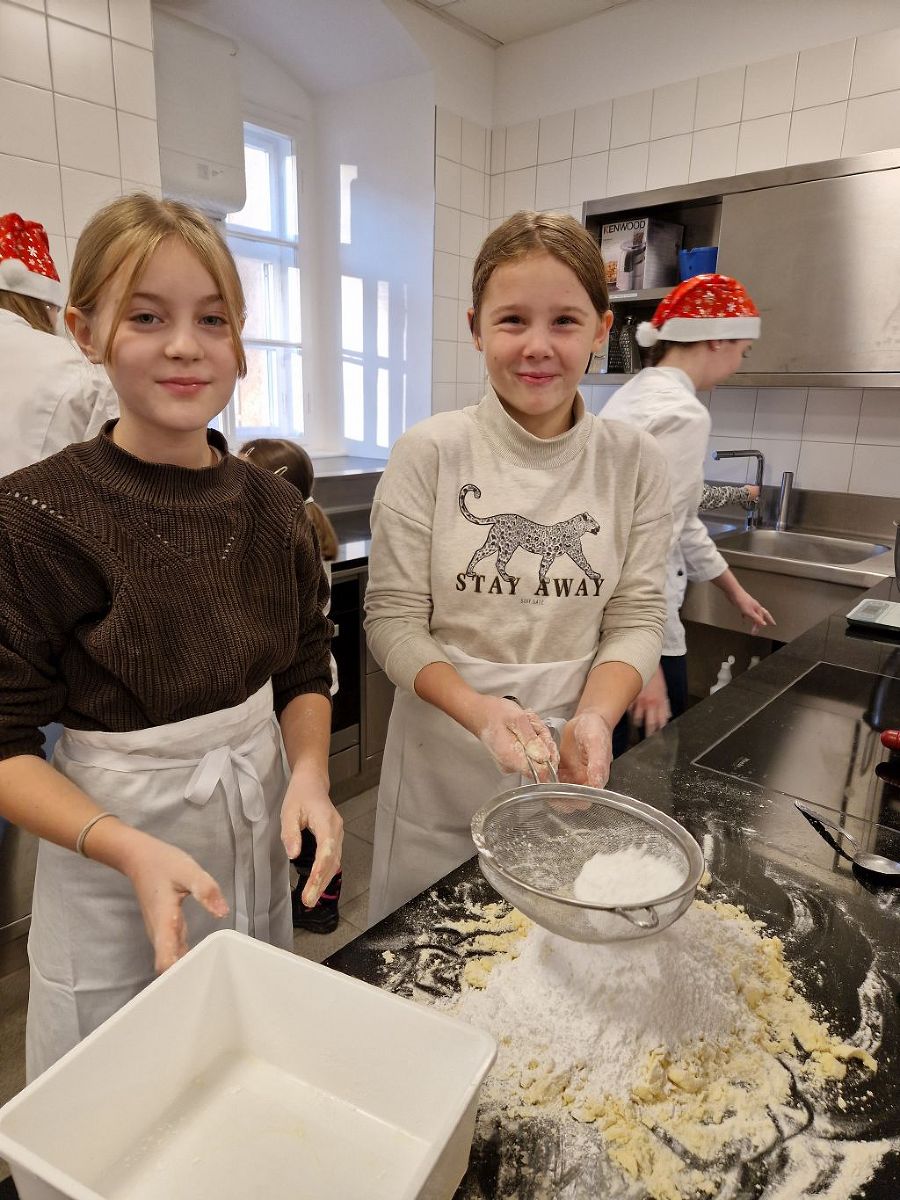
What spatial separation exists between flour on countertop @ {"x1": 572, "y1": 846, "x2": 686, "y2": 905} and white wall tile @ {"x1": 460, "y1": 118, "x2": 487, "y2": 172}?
309 centimetres

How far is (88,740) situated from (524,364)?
0.66 meters

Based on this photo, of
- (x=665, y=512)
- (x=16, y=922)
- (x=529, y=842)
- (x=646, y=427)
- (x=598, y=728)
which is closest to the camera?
(x=529, y=842)

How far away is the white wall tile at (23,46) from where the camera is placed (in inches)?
Answer: 69.5

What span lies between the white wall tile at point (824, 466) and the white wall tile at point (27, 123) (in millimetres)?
2379

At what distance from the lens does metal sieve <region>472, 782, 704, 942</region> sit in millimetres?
591

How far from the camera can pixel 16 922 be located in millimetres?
1664

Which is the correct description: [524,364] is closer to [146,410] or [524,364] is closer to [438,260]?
[146,410]

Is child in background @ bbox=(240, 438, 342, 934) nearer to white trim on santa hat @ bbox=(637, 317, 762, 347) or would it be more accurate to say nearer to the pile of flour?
white trim on santa hat @ bbox=(637, 317, 762, 347)

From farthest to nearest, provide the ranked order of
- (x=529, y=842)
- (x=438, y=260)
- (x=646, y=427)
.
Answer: (x=438, y=260) < (x=646, y=427) < (x=529, y=842)

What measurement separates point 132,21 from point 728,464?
88.1 inches

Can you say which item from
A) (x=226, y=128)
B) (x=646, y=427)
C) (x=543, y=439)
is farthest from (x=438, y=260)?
(x=543, y=439)

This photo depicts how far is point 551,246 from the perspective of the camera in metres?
0.94

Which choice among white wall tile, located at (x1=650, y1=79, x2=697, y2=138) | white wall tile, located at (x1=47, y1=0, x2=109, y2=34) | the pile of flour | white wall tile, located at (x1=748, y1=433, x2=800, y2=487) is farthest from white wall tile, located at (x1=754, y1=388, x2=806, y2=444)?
the pile of flour

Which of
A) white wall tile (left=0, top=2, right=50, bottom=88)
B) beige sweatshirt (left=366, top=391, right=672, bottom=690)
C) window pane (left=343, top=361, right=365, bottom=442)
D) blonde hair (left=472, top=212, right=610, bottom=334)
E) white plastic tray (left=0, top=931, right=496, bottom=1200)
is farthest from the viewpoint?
window pane (left=343, top=361, right=365, bottom=442)
